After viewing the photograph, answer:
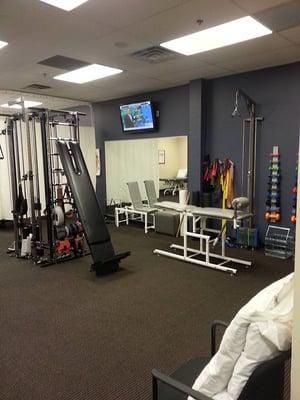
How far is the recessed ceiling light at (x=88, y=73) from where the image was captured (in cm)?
477

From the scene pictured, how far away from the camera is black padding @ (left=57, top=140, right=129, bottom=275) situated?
4.24 m

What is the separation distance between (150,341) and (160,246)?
9.29 feet

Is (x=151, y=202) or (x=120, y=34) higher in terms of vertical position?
(x=120, y=34)

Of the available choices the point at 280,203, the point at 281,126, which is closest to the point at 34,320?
the point at 280,203

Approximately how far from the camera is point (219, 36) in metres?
3.49

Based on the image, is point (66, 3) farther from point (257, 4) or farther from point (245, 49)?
point (245, 49)

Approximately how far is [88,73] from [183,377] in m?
4.62

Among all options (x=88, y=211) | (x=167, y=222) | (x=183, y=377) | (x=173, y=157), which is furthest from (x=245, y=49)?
(x=173, y=157)

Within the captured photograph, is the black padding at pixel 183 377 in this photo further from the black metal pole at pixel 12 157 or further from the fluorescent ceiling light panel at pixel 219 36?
the black metal pole at pixel 12 157

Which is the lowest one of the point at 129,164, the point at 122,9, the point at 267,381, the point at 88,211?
the point at 267,381

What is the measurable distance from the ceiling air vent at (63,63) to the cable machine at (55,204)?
0.63 m

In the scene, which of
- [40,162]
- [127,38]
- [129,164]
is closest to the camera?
[127,38]

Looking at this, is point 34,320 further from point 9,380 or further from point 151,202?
point 151,202

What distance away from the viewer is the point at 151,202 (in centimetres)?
672
